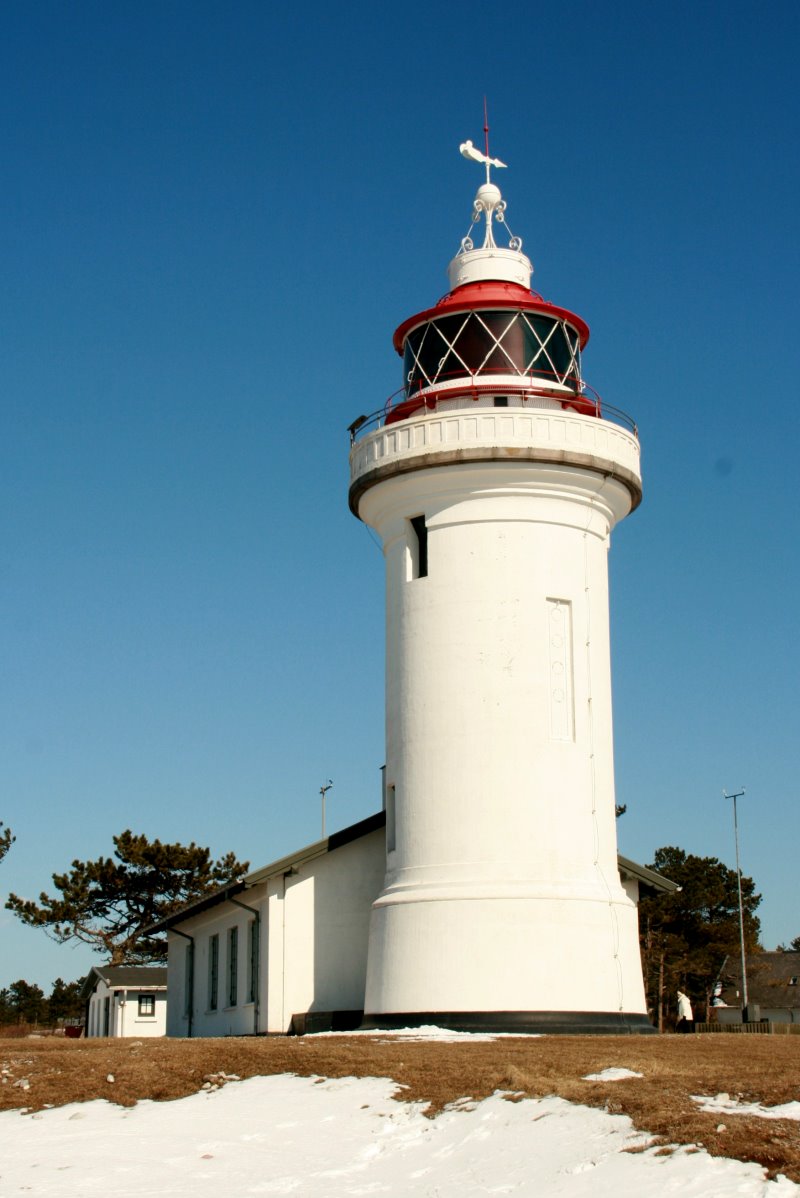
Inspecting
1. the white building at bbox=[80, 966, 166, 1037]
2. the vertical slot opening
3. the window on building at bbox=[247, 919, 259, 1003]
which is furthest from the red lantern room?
the white building at bbox=[80, 966, 166, 1037]

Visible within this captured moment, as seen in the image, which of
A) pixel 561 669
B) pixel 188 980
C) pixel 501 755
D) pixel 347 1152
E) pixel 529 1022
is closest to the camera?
pixel 347 1152

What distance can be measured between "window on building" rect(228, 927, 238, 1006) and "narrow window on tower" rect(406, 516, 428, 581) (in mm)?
9180

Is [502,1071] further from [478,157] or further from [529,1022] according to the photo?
[478,157]

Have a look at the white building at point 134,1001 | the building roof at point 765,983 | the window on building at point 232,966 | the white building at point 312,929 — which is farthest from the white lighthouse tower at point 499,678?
the building roof at point 765,983

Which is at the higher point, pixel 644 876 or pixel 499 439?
pixel 499 439

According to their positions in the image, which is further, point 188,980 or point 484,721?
point 188,980

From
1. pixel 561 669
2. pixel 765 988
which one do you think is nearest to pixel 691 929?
pixel 765 988

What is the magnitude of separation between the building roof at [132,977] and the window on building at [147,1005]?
0.48 metres

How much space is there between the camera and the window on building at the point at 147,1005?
55.8 meters

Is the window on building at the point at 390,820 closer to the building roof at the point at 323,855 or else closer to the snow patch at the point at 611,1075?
the building roof at the point at 323,855

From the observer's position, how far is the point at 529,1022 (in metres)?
24.1

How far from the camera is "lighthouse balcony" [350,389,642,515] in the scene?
2667 cm

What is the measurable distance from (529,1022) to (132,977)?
3640 cm

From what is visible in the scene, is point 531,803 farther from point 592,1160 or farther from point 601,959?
point 592,1160
